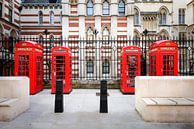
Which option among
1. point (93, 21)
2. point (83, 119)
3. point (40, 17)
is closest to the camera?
point (83, 119)

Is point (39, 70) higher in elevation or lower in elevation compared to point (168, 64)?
lower

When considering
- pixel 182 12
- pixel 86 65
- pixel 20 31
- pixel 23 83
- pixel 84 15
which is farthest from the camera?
pixel 182 12

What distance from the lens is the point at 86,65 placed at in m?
27.3

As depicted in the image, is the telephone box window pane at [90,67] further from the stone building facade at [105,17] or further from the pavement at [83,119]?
the pavement at [83,119]

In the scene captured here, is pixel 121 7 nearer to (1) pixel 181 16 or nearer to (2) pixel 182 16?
(1) pixel 181 16

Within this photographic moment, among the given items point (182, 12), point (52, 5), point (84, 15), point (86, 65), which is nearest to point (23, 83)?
point (86, 65)

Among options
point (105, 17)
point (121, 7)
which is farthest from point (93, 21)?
point (121, 7)

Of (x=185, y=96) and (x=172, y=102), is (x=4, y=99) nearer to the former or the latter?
(x=172, y=102)

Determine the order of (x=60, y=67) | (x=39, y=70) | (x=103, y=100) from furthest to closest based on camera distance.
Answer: (x=39, y=70) → (x=60, y=67) → (x=103, y=100)

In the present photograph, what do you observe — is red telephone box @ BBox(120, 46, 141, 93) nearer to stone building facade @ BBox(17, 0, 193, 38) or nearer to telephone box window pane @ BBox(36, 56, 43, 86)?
telephone box window pane @ BBox(36, 56, 43, 86)

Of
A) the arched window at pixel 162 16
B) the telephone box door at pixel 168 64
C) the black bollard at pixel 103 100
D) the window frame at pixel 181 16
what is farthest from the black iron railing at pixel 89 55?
the window frame at pixel 181 16

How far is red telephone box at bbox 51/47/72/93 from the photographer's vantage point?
12102mm

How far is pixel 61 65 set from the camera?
483 inches

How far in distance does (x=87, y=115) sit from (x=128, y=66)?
18.0 ft
